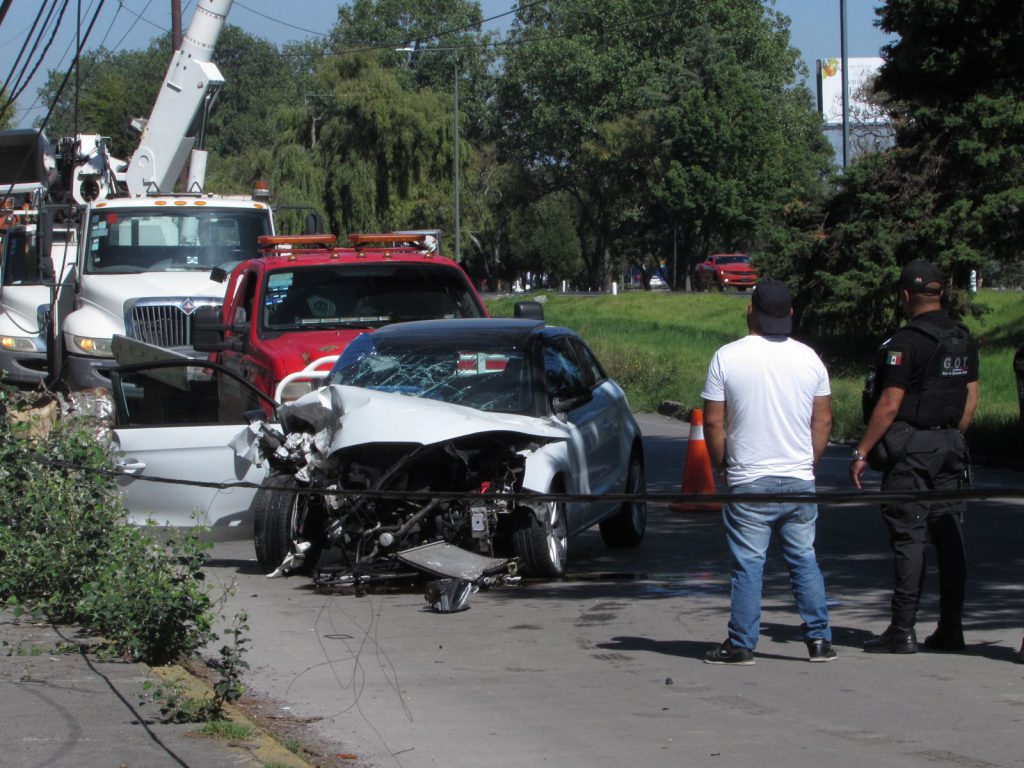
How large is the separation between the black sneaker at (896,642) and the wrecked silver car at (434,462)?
7.68 ft

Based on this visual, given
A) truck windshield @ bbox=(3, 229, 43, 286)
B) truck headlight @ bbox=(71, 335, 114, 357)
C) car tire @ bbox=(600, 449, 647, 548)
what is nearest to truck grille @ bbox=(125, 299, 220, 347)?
truck headlight @ bbox=(71, 335, 114, 357)

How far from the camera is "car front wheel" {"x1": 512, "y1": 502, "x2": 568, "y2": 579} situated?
851cm

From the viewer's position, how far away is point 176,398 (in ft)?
32.8

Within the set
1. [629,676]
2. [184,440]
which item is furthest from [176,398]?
[629,676]

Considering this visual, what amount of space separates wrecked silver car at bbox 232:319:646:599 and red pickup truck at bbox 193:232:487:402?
1.87m

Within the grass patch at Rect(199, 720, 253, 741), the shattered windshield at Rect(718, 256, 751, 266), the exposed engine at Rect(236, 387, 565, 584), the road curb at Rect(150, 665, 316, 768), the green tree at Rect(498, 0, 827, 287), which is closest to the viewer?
the road curb at Rect(150, 665, 316, 768)

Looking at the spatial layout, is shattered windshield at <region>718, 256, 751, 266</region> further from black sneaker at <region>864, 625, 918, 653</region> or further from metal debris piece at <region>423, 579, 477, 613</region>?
black sneaker at <region>864, 625, 918, 653</region>

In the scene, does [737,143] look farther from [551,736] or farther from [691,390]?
[551,736]

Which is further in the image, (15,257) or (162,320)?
(15,257)

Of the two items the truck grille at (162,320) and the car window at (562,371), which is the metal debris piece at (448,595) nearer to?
the car window at (562,371)

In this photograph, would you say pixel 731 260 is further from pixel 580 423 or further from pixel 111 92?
pixel 580 423

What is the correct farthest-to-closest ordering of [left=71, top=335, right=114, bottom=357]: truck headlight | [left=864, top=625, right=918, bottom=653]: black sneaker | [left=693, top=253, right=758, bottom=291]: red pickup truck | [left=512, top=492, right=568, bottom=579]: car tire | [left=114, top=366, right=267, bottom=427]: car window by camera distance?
[left=693, top=253, right=758, bottom=291]: red pickup truck, [left=71, top=335, right=114, bottom=357]: truck headlight, [left=114, top=366, right=267, bottom=427]: car window, [left=512, top=492, right=568, bottom=579]: car tire, [left=864, top=625, right=918, bottom=653]: black sneaker

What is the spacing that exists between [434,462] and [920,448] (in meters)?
3.14

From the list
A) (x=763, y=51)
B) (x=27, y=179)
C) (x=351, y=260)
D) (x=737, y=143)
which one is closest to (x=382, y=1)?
(x=763, y=51)
